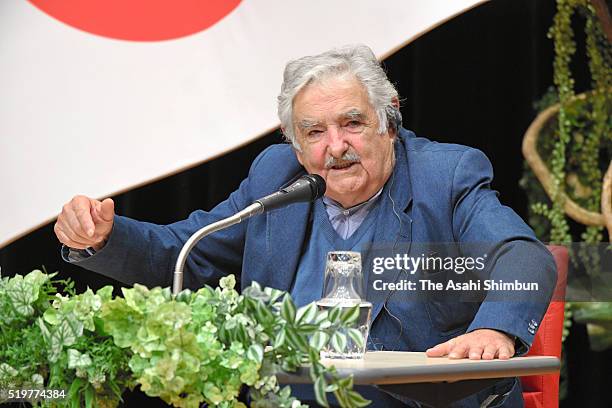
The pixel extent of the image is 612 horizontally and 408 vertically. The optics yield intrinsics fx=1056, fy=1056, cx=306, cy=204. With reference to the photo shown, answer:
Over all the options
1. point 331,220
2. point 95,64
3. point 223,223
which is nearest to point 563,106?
point 331,220

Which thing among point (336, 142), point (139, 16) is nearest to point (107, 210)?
point (336, 142)

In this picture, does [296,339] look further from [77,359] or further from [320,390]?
[77,359]

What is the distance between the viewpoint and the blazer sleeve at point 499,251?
2074 millimetres

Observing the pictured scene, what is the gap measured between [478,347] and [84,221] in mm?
879

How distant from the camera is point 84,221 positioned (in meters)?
2.26

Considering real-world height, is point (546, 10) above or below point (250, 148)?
above

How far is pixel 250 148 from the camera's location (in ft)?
11.6

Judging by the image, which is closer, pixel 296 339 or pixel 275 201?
pixel 296 339

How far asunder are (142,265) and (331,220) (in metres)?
0.48

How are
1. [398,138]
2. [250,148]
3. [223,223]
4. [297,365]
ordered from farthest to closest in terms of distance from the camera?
[250,148], [398,138], [223,223], [297,365]

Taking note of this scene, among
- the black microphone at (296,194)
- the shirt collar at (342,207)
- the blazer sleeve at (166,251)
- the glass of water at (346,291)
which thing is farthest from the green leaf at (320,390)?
the shirt collar at (342,207)

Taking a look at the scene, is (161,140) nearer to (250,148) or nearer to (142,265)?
(250,148)

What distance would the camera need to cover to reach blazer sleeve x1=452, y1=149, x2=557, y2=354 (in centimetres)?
207

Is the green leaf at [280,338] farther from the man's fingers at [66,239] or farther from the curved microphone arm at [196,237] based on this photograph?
the man's fingers at [66,239]
